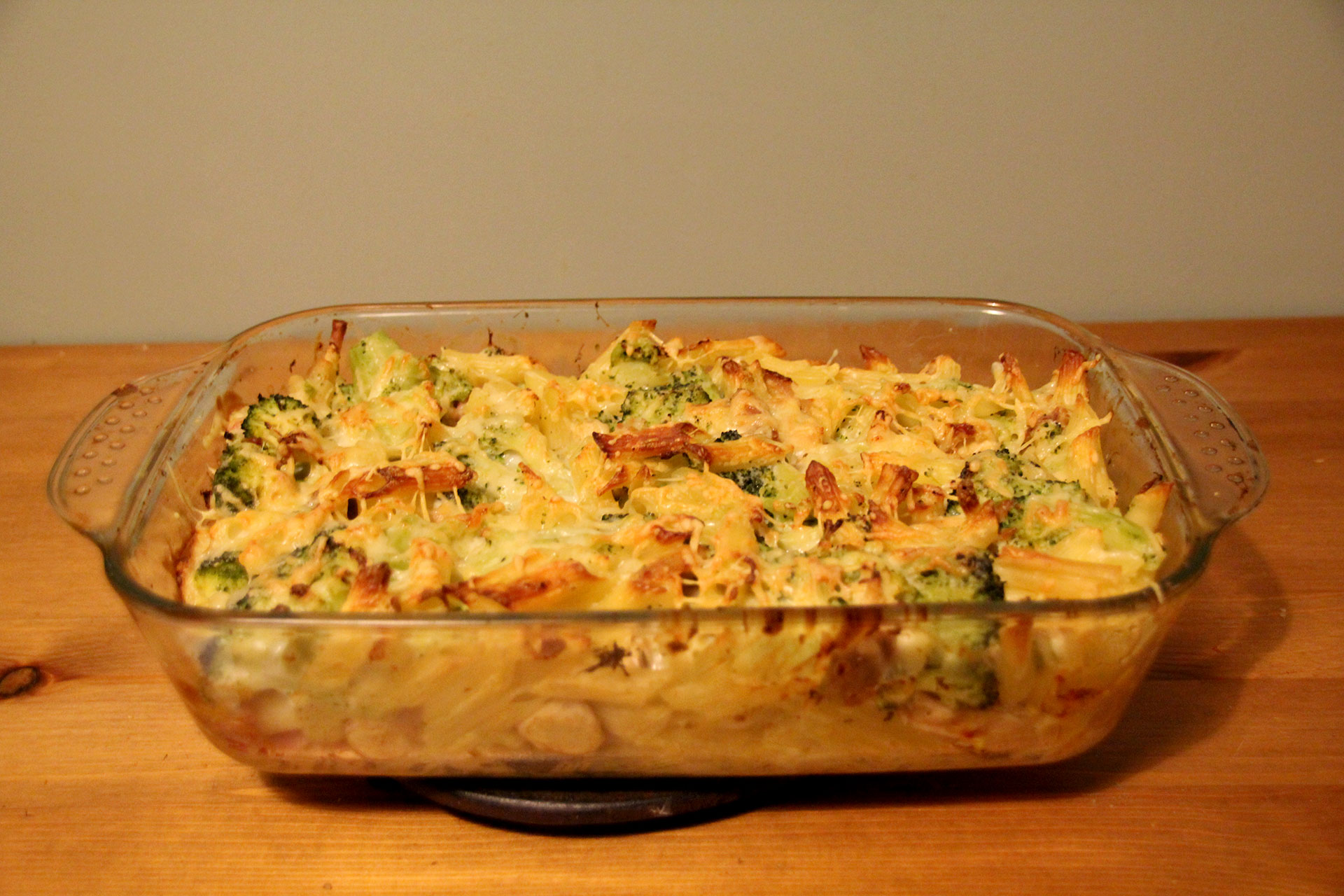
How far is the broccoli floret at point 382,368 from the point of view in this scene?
153cm

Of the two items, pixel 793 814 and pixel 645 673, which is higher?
pixel 645 673

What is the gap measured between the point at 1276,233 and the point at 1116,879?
5.71 ft

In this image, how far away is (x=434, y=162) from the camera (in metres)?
2.08

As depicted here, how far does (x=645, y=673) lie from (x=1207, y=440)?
2.63ft

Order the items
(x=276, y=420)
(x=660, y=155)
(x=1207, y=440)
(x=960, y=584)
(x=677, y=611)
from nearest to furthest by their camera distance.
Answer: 1. (x=677, y=611)
2. (x=960, y=584)
3. (x=1207, y=440)
4. (x=276, y=420)
5. (x=660, y=155)

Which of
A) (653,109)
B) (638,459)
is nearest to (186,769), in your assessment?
(638,459)

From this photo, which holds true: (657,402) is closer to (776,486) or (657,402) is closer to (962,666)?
(776,486)

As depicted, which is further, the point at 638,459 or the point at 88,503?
the point at 638,459

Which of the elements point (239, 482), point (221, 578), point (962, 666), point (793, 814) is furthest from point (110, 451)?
point (962, 666)

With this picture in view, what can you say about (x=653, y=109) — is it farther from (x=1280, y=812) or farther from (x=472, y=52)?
(x=1280, y=812)

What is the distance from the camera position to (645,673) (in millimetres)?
984

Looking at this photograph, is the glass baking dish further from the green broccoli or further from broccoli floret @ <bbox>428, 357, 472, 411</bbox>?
broccoli floret @ <bbox>428, 357, 472, 411</bbox>

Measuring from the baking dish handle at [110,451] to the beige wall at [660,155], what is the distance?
Result: 778 mm

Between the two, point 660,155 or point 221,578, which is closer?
point 221,578
